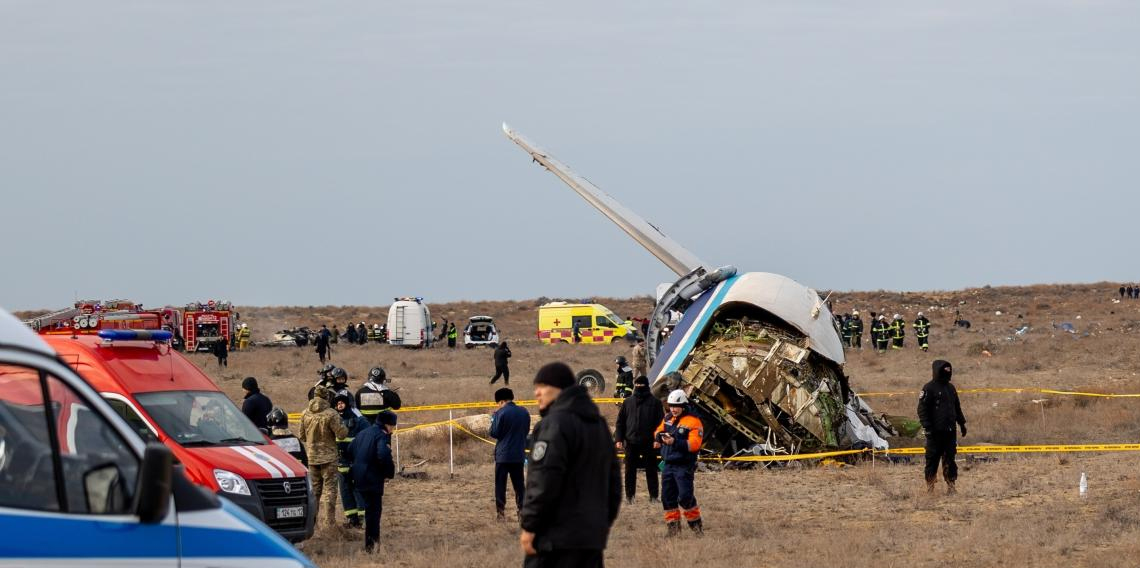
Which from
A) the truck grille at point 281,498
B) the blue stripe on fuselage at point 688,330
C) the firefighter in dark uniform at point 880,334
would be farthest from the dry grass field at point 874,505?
the firefighter in dark uniform at point 880,334

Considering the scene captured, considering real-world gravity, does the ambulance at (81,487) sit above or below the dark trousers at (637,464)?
above

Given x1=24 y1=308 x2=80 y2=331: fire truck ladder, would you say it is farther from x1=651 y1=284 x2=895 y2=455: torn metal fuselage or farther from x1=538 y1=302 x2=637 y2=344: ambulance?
x1=538 y1=302 x2=637 y2=344: ambulance

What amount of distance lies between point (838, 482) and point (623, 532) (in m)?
4.98

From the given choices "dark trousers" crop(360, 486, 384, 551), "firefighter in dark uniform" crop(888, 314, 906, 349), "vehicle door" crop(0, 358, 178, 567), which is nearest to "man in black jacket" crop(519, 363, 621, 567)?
"vehicle door" crop(0, 358, 178, 567)

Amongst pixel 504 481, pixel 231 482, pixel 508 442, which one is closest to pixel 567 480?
pixel 231 482

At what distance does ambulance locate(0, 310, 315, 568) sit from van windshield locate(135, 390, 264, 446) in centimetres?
655

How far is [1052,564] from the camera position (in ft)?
39.8

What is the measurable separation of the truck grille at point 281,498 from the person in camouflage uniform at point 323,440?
1.27 m

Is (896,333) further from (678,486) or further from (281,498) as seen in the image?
(281,498)

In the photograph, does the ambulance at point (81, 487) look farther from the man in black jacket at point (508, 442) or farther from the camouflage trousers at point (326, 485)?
the man in black jacket at point (508, 442)

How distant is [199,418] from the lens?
1309 cm

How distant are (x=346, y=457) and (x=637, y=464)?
4.58 meters

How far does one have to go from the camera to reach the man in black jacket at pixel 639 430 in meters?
17.4

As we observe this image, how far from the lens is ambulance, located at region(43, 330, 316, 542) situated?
12297 millimetres
